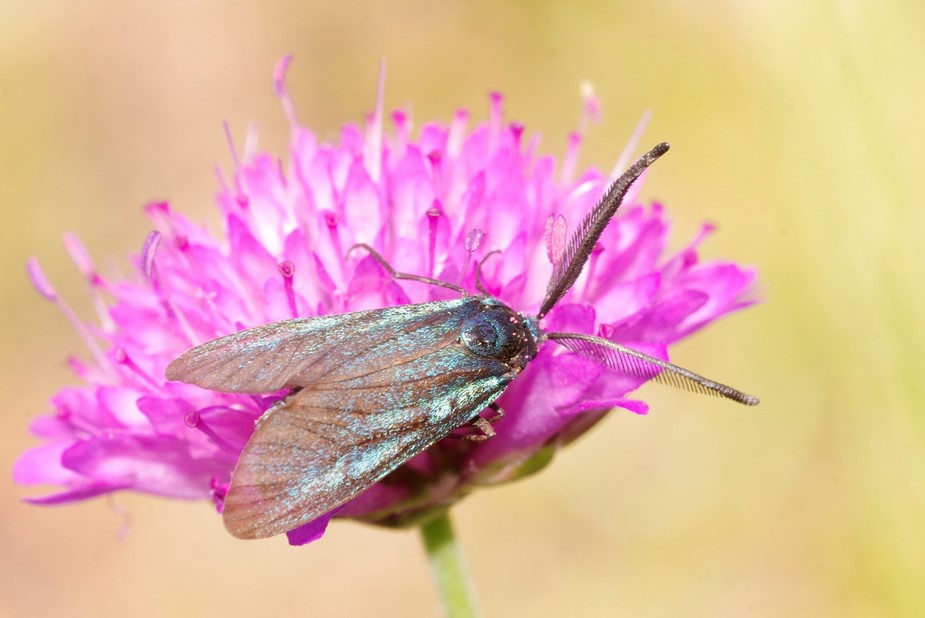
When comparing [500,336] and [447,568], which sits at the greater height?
[500,336]

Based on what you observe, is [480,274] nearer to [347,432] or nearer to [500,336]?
[500,336]

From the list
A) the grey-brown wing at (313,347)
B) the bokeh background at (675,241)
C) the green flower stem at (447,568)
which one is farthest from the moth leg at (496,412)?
the bokeh background at (675,241)

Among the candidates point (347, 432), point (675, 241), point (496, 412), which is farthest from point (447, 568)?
point (675, 241)

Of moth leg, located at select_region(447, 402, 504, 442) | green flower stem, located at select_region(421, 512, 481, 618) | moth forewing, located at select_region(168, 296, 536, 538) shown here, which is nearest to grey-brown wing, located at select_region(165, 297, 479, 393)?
moth forewing, located at select_region(168, 296, 536, 538)

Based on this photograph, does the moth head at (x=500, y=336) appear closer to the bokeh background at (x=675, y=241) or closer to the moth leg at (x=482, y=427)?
the moth leg at (x=482, y=427)

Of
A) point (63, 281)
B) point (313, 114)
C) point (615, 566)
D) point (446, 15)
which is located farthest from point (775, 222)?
point (63, 281)

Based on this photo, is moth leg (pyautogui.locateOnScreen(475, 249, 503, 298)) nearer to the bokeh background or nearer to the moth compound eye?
the moth compound eye
